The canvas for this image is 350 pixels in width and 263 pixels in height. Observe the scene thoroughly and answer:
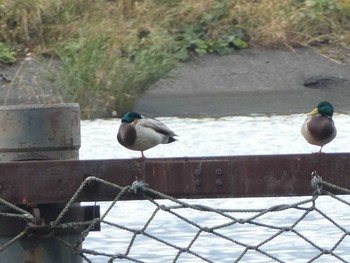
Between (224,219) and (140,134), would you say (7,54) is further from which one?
(140,134)

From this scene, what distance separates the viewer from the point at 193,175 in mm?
3564

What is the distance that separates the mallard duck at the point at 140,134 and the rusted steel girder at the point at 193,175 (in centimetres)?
311

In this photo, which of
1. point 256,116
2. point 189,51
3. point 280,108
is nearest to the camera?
point 256,116

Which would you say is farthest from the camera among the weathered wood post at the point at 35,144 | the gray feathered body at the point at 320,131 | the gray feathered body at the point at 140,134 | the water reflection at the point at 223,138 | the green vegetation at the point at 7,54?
the green vegetation at the point at 7,54

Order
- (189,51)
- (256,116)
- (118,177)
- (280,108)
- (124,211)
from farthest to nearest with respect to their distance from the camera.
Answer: (189,51) < (280,108) < (256,116) < (124,211) < (118,177)

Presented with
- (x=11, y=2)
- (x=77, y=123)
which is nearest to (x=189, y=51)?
(x=11, y=2)

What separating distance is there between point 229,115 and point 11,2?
5.82 meters

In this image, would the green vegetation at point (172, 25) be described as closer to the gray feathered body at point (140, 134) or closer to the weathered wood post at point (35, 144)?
the gray feathered body at point (140, 134)

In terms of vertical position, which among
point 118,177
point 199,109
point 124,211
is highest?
point 118,177

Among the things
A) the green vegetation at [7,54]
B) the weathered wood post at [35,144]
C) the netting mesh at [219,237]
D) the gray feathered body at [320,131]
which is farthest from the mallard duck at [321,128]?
the green vegetation at [7,54]

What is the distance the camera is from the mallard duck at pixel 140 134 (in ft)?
22.1

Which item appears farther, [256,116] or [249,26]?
[249,26]

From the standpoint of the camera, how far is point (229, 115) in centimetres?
1714

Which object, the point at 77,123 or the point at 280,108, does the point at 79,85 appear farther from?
the point at 77,123
